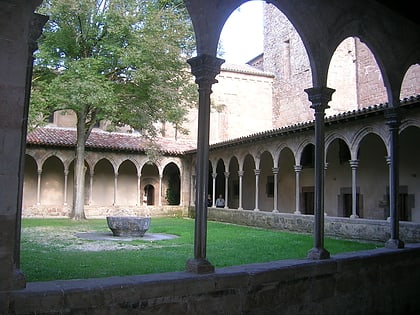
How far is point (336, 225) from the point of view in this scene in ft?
47.0

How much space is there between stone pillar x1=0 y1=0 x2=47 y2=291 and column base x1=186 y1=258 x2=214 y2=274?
5.12 ft

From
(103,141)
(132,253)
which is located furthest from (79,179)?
(132,253)

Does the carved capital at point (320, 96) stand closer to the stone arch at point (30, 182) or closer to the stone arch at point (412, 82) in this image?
the stone arch at point (412, 82)

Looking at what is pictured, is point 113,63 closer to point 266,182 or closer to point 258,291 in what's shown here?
point 266,182

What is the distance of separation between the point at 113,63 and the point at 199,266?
1468cm

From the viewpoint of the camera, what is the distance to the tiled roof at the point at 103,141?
21.0 meters

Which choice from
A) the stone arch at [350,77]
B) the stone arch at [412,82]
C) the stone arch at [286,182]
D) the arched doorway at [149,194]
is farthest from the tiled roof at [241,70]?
the stone arch at [412,82]

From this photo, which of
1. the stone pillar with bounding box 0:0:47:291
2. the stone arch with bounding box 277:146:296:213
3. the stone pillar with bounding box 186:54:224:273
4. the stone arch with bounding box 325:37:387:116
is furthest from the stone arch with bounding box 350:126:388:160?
the stone pillar with bounding box 0:0:47:291

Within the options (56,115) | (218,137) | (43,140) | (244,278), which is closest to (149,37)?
(43,140)

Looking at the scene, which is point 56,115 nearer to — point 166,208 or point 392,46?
point 166,208

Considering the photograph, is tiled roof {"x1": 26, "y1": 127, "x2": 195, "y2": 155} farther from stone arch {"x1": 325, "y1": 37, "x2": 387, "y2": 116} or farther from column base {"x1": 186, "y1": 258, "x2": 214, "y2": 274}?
column base {"x1": 186, "y1": 258, "x2": 214, "y2": 274}

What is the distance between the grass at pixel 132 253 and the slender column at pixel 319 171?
9.06 feet

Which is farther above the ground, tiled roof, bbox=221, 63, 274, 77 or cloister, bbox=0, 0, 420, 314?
tiled roof, bbox=221, 63, 274, 77

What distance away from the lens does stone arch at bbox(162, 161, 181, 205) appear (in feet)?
85.6
